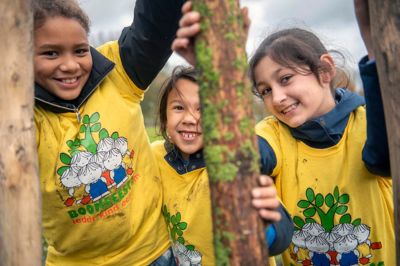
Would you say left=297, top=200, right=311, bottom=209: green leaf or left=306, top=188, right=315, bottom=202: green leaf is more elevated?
left=306, top=188, right=315, bottom=202: green leaf

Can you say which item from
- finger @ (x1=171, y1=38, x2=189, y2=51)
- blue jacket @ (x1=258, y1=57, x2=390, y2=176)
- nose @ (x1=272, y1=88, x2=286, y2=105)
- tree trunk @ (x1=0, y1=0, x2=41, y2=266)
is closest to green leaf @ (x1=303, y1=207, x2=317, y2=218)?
blue jacket @ (x1=258, y1=57, x2=390, y2=176)

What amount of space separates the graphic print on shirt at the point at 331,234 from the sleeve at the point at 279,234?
0.50 m

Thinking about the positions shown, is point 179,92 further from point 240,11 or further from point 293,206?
point 240,11

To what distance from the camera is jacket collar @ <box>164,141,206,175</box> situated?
333 centimetres

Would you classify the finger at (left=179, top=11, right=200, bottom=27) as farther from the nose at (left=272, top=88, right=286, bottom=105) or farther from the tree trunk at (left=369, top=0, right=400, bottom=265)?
the nose at (left=272, top=88, right=286, bottom=105)

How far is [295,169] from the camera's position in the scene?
10.2ft

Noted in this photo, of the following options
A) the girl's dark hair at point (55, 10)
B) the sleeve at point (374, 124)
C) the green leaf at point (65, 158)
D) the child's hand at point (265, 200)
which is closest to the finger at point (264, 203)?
the child's hand at point (265, 200)

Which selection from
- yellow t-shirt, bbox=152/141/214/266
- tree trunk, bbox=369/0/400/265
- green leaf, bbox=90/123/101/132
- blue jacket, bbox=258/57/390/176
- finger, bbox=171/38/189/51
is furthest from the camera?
yellow t-shirt, bbox=152/141/214/266

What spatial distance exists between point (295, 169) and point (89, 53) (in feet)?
3.80

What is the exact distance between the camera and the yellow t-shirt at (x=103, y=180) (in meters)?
3.09

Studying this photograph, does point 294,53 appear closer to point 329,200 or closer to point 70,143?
point 329,200

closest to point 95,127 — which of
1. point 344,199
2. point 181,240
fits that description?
point 181,240

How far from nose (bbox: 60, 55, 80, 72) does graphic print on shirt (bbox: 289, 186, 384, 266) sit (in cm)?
127

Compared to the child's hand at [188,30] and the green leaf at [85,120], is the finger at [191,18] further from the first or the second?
the green leaf at [85,120]
